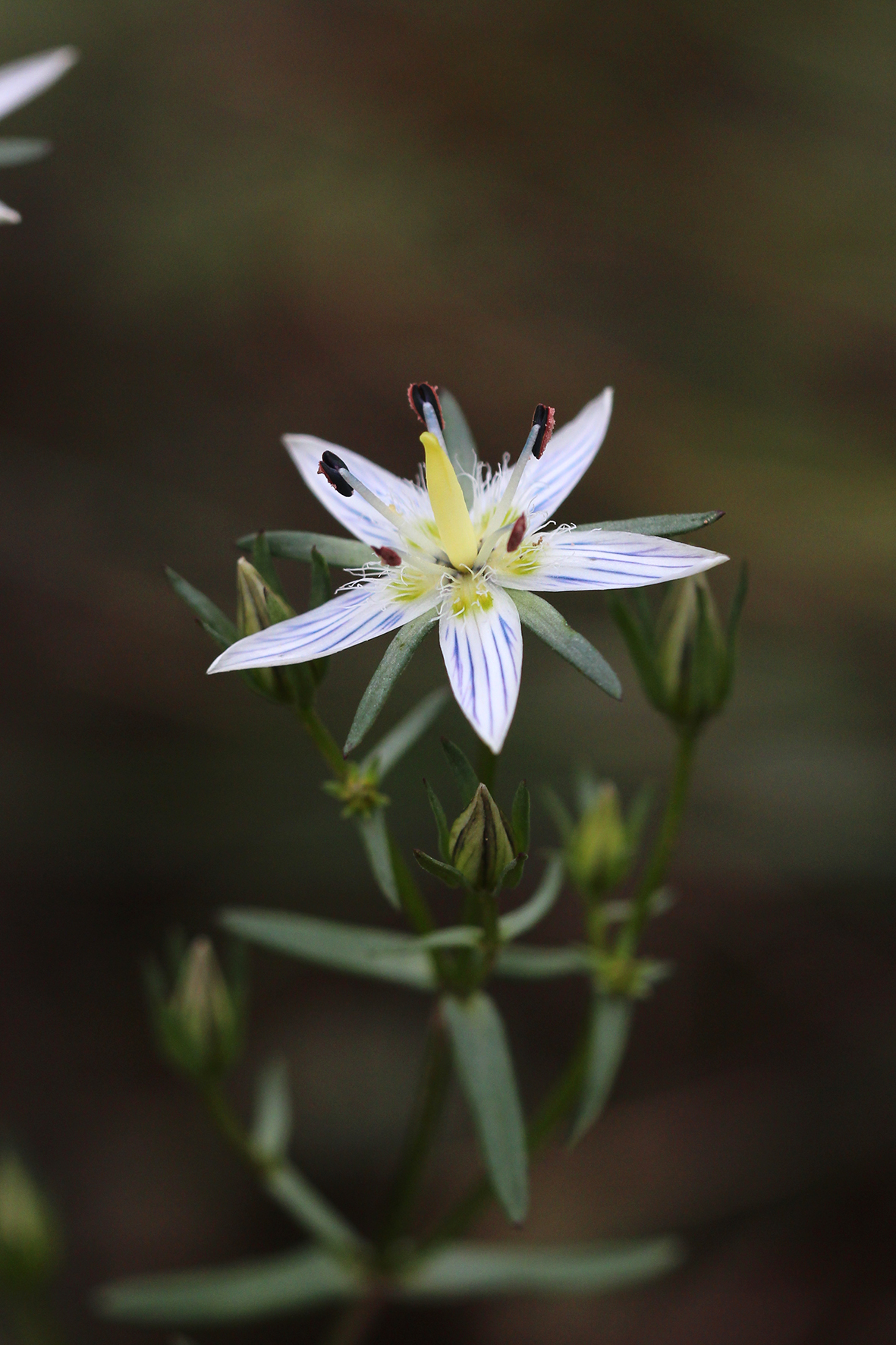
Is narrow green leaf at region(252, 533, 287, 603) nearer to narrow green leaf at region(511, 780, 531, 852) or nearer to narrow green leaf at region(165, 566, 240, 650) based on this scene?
narrow green leaf at region(165, 566, 240, 650)

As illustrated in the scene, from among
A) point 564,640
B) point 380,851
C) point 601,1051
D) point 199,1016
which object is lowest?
point 199,1016

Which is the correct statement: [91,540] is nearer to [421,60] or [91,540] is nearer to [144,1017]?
[144,1017]

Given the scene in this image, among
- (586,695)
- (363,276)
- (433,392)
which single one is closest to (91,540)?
(363,276)

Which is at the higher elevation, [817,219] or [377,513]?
[817,219]

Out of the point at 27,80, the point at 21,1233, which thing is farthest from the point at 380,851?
the point at 27,80

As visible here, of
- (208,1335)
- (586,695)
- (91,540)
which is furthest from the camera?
(91,540)

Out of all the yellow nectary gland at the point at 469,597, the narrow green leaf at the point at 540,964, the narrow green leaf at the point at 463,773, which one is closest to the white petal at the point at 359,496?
the yellow nectary gland at the point at 469,597

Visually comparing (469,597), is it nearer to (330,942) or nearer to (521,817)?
(521,817)
